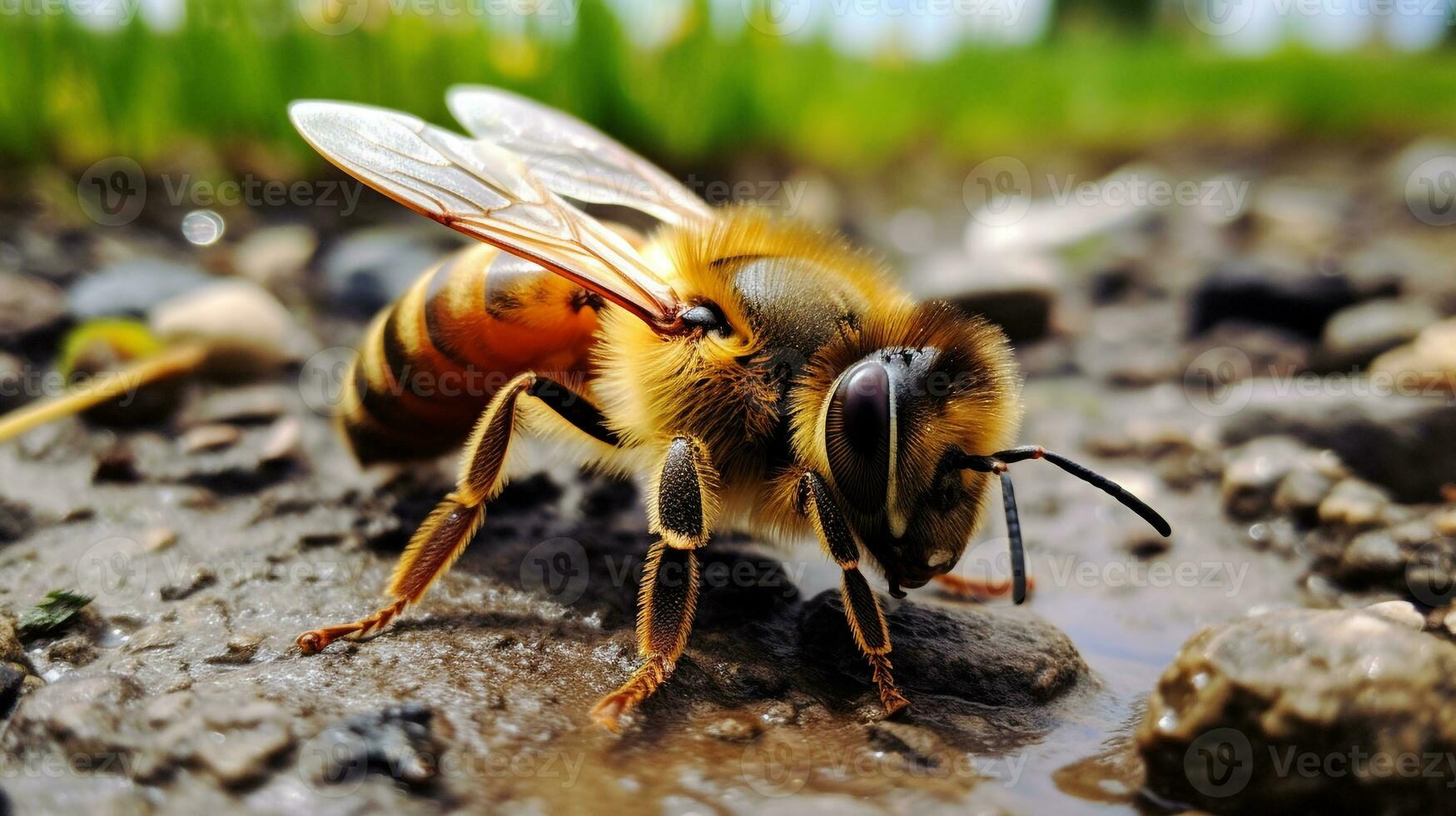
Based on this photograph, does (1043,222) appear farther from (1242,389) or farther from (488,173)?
(488,173)

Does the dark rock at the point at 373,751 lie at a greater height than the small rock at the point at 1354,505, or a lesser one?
lesser

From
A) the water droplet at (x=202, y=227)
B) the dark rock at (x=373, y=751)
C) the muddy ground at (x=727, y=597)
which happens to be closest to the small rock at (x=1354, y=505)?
the muddy ground at (x=727, y=597)

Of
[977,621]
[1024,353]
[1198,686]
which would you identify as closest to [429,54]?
[1024,353]

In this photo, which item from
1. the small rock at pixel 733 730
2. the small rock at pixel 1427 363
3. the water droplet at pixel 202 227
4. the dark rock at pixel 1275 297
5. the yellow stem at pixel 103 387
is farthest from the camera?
the water droplet at pixel 202 227

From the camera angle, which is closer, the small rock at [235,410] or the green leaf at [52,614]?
the green leaf at [52,614]

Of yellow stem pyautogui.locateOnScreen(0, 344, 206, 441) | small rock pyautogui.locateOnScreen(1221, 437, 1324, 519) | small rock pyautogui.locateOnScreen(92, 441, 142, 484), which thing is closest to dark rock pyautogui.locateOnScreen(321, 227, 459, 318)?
yellow stem pyautogui.locateOnScreen(0, 344, 206, 441)

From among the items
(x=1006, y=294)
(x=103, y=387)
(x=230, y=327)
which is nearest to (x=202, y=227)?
(x=230, y=327)

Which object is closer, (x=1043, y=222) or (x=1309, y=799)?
(x=1309, y=799)

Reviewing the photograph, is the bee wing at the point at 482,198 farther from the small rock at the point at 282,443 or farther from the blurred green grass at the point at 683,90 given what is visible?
the blurred green grass at the point at 683,90
